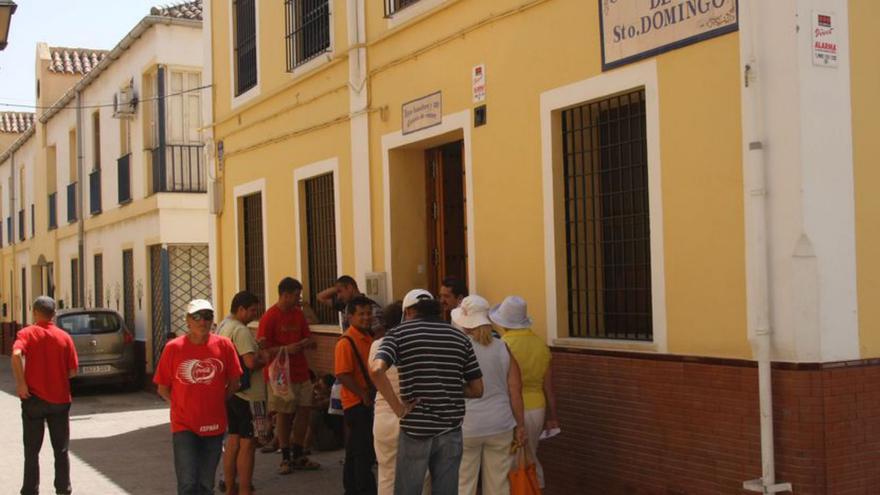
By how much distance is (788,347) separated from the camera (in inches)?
257

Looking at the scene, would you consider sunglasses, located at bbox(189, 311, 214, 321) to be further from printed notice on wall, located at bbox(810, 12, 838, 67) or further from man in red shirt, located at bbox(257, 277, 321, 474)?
printed notice on wall, located at bbox(810, 12, 838, 67)

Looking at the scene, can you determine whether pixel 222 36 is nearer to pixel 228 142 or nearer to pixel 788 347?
pixel 228 142

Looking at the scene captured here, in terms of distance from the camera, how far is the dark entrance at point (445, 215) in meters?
11.1

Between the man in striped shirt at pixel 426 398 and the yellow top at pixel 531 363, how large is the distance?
102 cm

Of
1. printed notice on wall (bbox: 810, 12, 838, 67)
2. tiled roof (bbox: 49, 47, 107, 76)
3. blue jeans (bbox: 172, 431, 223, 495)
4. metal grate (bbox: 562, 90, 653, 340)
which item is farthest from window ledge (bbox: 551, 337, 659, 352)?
tiled roof (bbox: 49, 47, 107, 76)

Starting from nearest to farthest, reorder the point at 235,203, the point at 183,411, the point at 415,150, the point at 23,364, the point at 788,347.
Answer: the point at 788,347 → the point at 183,411 → the point at 23,364 → the point at 415,150 → the point at 235,203

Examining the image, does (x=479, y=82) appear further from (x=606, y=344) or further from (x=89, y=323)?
(x=89, y=323)

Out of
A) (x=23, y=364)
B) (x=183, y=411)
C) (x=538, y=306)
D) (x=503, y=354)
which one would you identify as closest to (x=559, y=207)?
(x=538, y=306)

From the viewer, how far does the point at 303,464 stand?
1077 centimetres

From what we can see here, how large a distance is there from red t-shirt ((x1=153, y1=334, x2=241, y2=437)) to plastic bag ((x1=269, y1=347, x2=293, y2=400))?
7.88 feet

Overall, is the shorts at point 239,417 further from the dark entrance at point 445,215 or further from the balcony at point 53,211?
the balcony at point 53,211

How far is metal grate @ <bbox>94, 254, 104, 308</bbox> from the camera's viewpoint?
24.1 meters

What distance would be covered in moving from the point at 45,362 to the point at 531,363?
4351mm

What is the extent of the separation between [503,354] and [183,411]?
2.26 m
